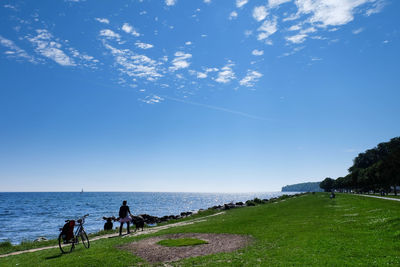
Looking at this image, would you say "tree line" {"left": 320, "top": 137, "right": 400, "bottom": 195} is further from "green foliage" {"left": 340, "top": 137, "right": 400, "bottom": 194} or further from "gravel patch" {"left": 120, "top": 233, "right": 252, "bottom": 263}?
"gravel patch" {"left": 120, "top": 233, "right": 252, "bottom": 263}

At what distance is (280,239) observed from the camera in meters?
16.3

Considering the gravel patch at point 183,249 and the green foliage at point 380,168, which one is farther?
the green foliage at point 380,168

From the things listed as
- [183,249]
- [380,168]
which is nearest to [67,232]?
[183,249]

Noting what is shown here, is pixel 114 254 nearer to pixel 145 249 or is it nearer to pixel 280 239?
pixel 145 249

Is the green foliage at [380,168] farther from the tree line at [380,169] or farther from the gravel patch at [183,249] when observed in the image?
the gravel patch at [183,249]

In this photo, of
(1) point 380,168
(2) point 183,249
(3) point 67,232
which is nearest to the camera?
(2) point 183,249

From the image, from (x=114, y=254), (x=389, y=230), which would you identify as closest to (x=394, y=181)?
(x=389, y=230)

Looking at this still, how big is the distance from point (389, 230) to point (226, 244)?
31.2 feet

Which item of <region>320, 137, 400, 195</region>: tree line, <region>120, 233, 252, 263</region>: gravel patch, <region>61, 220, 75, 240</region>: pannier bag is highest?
<region>320, 137, 400, 195</region>: tree line

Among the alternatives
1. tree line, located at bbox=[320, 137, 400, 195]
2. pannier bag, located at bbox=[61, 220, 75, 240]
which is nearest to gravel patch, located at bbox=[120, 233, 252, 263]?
pannier bag, located at bbox=[61, 220, 75, 240]

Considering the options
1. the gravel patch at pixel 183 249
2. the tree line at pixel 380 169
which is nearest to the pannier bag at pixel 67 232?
the gravel patch at pixel 183 249

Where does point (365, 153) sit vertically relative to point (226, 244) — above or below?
above

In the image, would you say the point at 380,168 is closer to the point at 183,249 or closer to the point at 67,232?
the point at 183,249

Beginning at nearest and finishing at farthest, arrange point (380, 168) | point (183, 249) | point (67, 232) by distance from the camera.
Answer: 1. point (183, 249)
2. point (67, 232)
3. point (380, 168)
